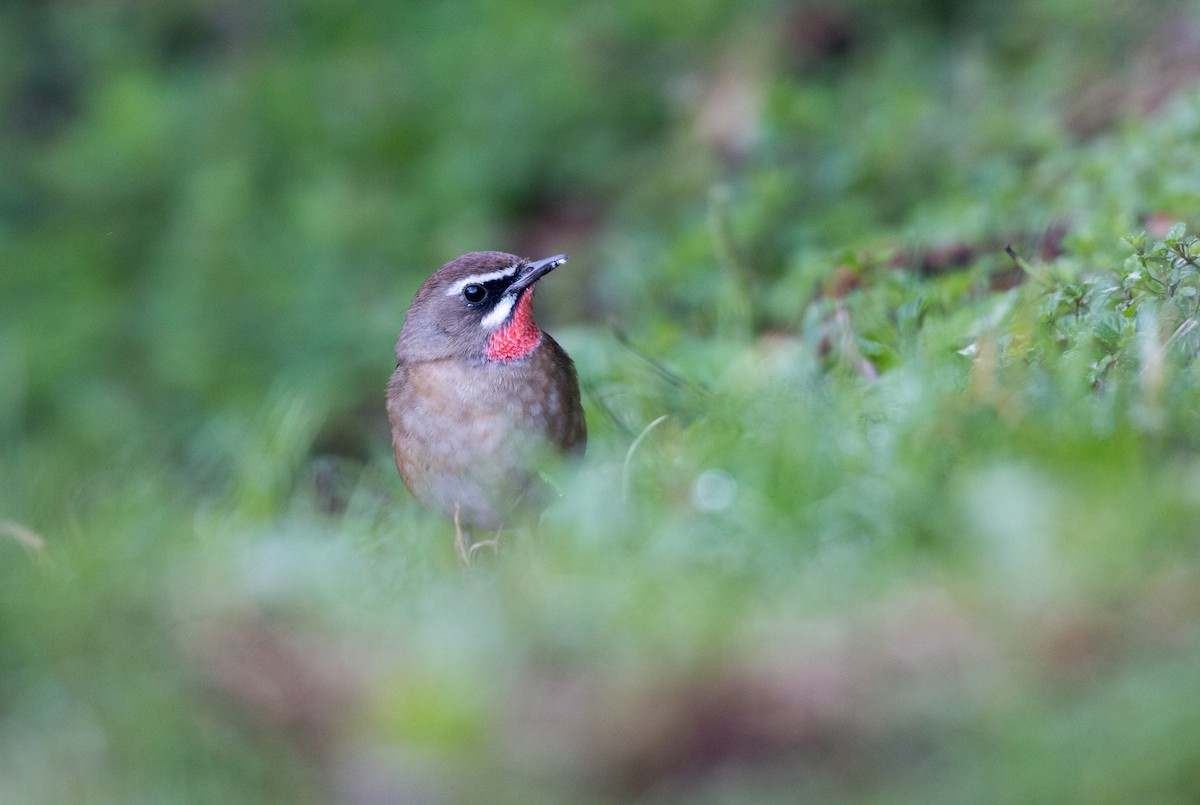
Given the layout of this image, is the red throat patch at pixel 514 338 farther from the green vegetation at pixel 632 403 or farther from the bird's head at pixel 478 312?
the green vegetation at pixel 632 403

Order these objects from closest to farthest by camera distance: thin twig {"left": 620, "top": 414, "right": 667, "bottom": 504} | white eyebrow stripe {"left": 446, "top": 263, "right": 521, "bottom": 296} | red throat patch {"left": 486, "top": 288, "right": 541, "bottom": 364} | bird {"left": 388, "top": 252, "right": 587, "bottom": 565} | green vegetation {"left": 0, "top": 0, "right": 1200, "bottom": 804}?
green vegetation {"left": 0, "top": 0, "right": 1200, "bottom": 804} < thin twig {"left": 620, "top": 414, "right": 667, "bottom": 504} < bird {"left": 388, "top": 252, "right": 587, "bottom": 565} < red throat patch {"left": 486, "top": 288, "right": 541, "bottom": 364} < white eyebrow stripe {"left": 446, "top": 263, "right": 521, "bottom": 296}

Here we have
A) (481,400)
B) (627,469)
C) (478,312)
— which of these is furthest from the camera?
(478,312)

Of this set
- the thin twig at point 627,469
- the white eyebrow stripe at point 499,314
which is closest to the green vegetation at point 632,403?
the thin twig at point 627,469

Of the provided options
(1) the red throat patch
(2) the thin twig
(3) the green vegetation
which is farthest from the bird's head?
(2) the thin twig

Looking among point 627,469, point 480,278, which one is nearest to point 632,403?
point 480,278

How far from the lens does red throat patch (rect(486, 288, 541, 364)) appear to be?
4773 mm

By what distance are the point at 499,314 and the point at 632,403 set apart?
0.58m

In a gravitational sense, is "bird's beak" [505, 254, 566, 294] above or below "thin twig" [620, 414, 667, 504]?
above

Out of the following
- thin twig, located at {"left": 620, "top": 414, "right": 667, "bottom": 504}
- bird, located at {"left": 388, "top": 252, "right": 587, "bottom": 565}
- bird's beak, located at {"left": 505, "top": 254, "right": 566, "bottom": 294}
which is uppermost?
bird's beak, located at {"left": 505, "top": 254, "right": 566, "bottom": 294}

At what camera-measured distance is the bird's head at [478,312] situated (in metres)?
4.81

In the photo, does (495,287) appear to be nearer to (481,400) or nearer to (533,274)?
(533,274)

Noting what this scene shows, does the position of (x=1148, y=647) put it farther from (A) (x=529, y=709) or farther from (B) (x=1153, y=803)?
(A) (x=529, y=709)

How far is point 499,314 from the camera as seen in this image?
4.86 metres

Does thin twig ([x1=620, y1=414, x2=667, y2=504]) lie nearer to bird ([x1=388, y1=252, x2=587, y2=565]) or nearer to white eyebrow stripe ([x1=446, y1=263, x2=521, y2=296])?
bird ([x1=388, y1=252, x2=587, y2=565])
